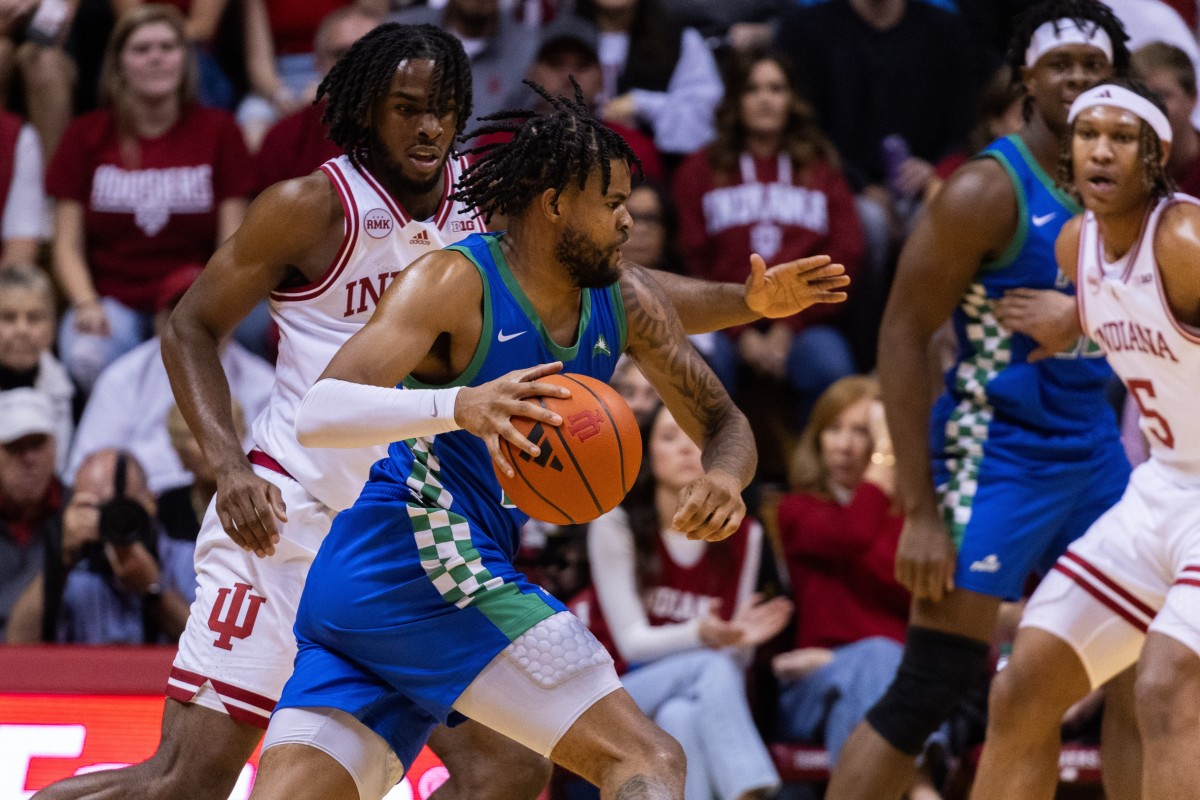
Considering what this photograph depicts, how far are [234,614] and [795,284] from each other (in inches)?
60.7

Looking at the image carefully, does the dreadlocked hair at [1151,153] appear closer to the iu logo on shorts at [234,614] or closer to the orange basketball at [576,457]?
the orange basketball at [576,457]

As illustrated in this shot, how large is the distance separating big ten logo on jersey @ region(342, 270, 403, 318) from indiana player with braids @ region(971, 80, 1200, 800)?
184 cm

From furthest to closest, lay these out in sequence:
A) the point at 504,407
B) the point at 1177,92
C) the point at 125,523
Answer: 1. the point at 1177,92
2. the point at 125,523
3. the point at 504,407

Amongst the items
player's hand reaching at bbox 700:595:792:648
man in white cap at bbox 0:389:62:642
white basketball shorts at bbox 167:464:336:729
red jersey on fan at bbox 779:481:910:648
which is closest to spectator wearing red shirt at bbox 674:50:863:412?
red jersey on fan at bbox 779:481:910:648

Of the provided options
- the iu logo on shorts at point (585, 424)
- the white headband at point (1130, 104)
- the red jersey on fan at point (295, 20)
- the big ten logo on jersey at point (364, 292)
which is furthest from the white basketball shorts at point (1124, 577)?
the red jersey on fan at point (295, 20)

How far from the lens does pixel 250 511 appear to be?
Result: 403cm

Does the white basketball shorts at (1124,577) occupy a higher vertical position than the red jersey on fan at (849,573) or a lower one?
higher

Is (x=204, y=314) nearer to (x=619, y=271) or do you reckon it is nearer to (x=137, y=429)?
(x=619, y=271)

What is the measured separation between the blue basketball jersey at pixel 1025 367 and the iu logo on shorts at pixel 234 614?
7.06 feet

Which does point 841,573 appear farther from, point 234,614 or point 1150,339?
point 234,614

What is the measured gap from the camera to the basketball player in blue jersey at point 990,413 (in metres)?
5.00

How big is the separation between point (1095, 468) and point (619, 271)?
1903 millimetres

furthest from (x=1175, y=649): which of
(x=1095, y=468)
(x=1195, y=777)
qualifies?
(x=1095, y=468)

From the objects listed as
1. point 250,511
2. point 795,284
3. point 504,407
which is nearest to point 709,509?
point 504,407
